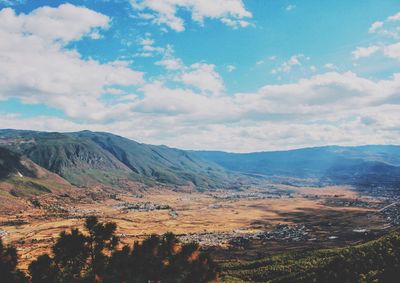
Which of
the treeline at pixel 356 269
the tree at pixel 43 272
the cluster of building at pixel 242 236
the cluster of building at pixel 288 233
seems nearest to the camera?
the tree at pixel 43 272

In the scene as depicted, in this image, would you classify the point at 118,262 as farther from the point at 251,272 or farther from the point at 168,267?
the point at 251,272

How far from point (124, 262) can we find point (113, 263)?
155cm

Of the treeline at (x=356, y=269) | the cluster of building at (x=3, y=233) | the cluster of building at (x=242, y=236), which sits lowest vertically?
the cluster of building at (x=3, y=233)

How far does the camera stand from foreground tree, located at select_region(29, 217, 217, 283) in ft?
149

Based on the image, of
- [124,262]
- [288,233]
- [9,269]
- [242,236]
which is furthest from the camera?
[288,233]

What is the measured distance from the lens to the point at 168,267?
4534cm

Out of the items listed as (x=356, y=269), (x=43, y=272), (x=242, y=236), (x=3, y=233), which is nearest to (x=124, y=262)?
(x=43, y=272)

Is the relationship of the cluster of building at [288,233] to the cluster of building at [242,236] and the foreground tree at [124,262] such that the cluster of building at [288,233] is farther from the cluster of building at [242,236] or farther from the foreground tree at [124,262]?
the foreground tree at [124,262]

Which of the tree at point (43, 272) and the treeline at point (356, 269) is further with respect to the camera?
the treeline at point (356, 269)

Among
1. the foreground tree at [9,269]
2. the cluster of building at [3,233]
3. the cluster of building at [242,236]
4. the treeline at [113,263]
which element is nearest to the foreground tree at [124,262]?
the treeline at [113,263]

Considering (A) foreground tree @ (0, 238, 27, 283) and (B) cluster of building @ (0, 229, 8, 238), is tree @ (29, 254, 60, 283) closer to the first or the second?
(A) foreground tree @ (0, 238, 27, 283)

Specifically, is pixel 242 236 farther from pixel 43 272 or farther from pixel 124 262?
pixel 43 272

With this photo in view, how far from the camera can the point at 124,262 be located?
46.3 metres

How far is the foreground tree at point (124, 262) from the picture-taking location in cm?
4534
